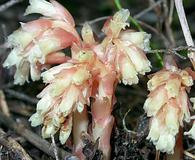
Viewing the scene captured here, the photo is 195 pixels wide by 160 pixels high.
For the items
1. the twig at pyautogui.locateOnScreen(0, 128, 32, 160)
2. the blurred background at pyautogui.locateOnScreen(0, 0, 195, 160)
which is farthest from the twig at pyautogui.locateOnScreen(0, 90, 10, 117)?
the twig at pyautogui.locateOnScreen(0, 128, 32, 160)

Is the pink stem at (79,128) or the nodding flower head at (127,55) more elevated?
the nodding flower head at (127,55)

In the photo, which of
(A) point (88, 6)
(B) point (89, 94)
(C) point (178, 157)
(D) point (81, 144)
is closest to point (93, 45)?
(B) point (89, 94)

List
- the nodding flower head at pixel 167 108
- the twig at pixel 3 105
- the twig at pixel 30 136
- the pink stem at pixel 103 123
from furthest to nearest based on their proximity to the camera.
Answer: the twig at pixel 3 105
the twig at pixel 30 136
the pink stem at pixel 103 123
the nodding flower head at pixel 167 108

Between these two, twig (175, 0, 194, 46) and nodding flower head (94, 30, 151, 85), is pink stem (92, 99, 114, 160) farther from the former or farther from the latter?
twig (175, 0, 194, 46)

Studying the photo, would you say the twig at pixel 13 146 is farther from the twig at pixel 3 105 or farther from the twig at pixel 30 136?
the twig at pixel 3 105

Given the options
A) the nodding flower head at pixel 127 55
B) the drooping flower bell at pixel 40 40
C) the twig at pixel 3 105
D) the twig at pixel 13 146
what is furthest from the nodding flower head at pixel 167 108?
the twig at pixel 3 105

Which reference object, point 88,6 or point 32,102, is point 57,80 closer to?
point 32,102

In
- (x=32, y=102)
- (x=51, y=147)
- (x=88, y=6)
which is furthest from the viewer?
(x=88, y=6)
